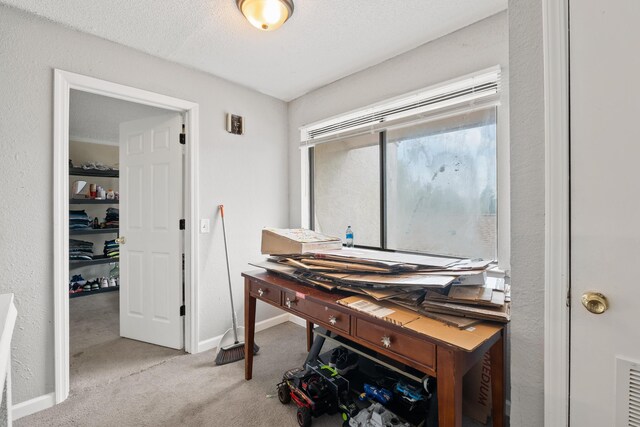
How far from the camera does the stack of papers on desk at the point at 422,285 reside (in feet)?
3.94

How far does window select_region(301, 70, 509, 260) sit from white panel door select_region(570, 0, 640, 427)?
945 millimetres

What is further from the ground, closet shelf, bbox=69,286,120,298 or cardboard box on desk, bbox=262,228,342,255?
cardboard box on desk, bbox=262,228,342,255

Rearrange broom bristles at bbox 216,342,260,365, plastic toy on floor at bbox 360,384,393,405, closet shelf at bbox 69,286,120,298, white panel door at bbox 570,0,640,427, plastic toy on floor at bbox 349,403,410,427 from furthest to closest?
closet shelf at bbox 69,286,120,298 → broom bristles at bbox 216,342,260,365 → plastic toy on floor at bbox 360,384,393,405 → plastic toy on floor at bbox 349,403,410,427 → white panel door at bbox 570,0,640,427

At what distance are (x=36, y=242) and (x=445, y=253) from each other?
273 cm

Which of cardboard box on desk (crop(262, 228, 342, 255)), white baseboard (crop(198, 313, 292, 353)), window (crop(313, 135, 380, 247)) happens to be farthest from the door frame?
window (crop(313, 135, 380, 247))

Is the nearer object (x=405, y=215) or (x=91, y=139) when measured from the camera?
(x=405, y=215)

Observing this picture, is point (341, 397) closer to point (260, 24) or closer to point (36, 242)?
point (36, 242)

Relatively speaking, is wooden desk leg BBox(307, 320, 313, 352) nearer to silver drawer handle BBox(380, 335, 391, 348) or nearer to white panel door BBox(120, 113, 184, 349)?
white panel door BBox(120, 113, 184, 349)

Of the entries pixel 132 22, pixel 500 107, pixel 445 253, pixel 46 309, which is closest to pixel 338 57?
pixel 500 107

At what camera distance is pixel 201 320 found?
99.2 inches

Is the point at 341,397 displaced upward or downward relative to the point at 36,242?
downward

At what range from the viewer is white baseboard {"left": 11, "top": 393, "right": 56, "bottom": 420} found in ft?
5.50

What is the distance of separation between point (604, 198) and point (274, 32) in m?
1.97

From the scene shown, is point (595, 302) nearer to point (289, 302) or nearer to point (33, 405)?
point (289, 302)
